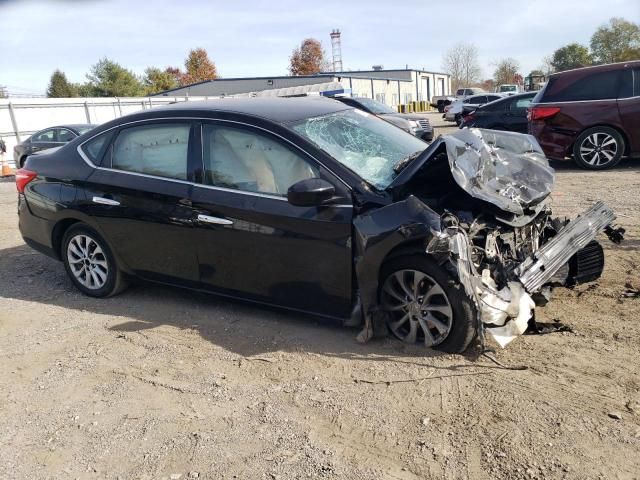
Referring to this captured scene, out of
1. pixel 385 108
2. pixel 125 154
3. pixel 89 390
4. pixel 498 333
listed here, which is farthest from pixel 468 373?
pixel 385 108

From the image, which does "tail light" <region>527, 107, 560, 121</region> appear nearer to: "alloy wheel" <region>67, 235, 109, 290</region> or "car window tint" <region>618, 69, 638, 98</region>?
"car window tint" <region>618, 69, 638, 98</region>

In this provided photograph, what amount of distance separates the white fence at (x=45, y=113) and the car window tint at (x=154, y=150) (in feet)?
55.4

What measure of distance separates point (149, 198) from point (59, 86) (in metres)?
62.1

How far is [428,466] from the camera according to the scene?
282 cm

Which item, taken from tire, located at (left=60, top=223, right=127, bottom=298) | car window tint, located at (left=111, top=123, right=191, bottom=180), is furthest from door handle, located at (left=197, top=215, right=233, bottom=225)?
tire, located at (left=60, top=223, right=127, bottom=298)

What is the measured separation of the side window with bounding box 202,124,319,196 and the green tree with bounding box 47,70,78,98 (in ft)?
201

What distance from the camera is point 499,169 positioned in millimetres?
4195

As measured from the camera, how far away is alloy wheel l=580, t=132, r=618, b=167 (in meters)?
10.4

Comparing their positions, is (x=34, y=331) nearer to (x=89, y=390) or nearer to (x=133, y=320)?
(x=133, y=320)

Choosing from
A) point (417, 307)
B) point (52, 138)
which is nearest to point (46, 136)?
point (52, 138)

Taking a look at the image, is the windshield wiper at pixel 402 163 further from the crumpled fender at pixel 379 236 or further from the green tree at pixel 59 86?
the green tree at pixel 59 86

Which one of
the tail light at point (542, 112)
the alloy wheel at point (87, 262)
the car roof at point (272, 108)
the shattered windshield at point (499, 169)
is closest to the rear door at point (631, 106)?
the tail light at point (542, 112)

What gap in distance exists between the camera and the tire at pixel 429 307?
12.0ft

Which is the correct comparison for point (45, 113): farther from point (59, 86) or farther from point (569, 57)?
point (569, 57)
